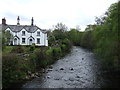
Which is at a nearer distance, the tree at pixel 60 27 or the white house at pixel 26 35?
the white house at pixel 26 35

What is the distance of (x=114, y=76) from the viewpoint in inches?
645

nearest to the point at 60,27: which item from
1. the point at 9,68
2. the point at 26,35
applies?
the point at 26,35

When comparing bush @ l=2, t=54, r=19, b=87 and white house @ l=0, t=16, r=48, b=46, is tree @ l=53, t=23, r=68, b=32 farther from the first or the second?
bush @ l=2, t=54, r=19, b=87

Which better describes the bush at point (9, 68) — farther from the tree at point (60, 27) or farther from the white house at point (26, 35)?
the tree at point (60, 27)

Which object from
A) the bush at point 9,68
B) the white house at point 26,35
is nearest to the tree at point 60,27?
the white house at point 26,35

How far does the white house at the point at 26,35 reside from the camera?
4488 centimetres

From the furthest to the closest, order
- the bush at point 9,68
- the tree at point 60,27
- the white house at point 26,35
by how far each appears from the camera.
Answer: the tree at point 60,27, the white house at point 26,35, the bush at point 9,68

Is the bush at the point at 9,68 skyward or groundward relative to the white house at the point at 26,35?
groundward

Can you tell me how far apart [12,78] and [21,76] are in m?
1.32

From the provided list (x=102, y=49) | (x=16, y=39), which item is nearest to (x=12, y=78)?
(x=102, y=49)

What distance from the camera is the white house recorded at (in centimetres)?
4488

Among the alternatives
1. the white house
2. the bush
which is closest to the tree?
the white house

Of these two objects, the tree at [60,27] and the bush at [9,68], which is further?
the tree at [60,27]

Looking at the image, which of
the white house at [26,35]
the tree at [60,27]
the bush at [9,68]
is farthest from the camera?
the tree at [60,27]
